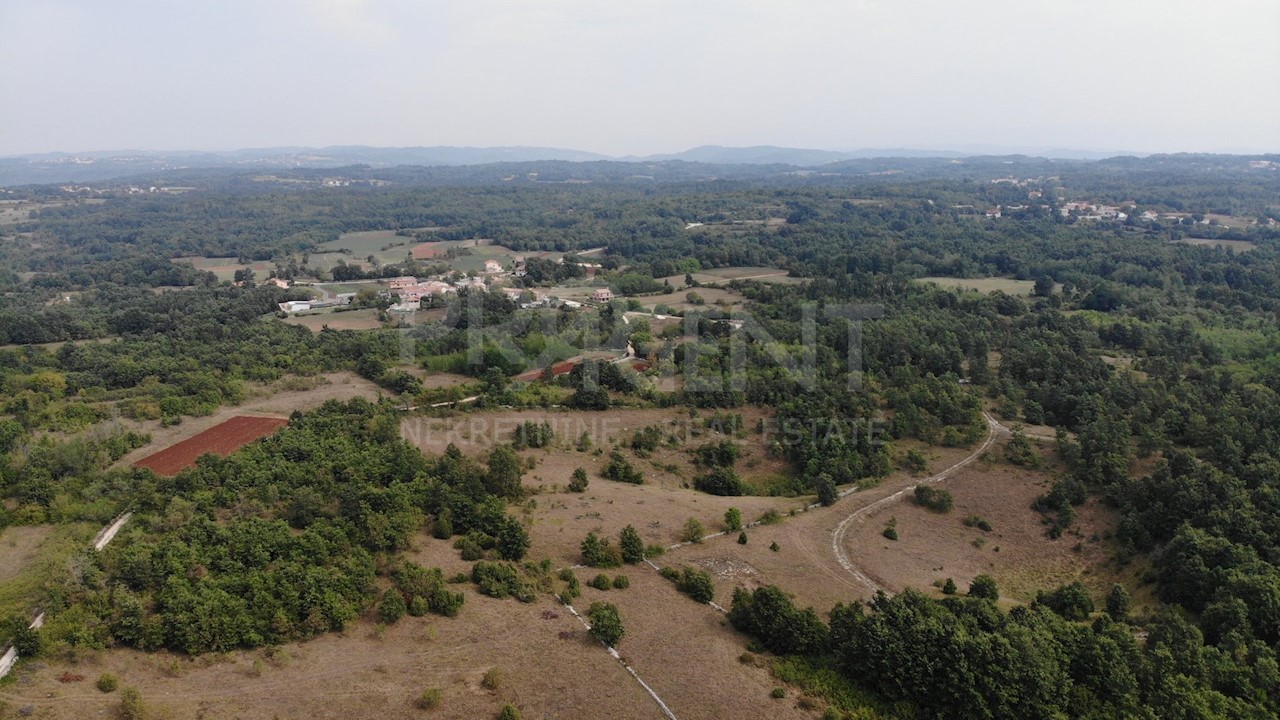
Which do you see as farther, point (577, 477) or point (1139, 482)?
point (577, 477)

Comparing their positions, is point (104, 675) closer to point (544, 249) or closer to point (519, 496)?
point (519, 496)

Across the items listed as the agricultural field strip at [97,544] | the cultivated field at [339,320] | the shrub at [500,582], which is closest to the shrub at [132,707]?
the agricultural field strip at [97,544]

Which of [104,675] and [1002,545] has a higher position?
[104,675]

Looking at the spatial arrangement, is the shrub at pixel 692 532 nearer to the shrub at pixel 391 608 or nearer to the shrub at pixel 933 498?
the shrub at pixel 933 498

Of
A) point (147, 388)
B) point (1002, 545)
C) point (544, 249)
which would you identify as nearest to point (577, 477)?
point (1002, 545)

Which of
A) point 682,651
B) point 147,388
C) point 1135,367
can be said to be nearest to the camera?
point 682,651

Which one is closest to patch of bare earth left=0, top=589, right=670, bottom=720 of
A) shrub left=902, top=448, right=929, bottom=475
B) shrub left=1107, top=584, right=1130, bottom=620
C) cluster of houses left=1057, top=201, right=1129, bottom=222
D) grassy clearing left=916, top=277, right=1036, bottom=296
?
shrub left=1107, top=584, right=1130, bottom=620
